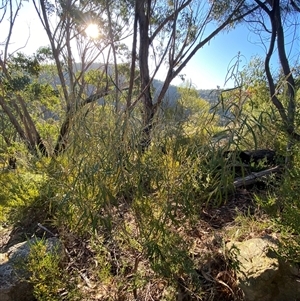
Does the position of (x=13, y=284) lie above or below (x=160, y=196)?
below

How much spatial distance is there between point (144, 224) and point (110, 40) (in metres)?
7.22

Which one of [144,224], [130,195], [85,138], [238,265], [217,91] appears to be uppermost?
[217,91]

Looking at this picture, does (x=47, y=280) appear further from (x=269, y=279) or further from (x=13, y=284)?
(x=269, y=279)

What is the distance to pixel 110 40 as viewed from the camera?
7707 mm

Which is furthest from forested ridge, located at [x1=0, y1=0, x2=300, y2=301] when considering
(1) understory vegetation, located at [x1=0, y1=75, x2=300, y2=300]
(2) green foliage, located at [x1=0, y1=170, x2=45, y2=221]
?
(2) green foliage, located at [x1=0, y1=170, x2=45, y2=221]

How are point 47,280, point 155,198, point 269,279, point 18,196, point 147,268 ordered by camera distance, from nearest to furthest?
1. point 269,279
2. point 155,198
3. point 47,280
4. point 147,268
5. point 18,196

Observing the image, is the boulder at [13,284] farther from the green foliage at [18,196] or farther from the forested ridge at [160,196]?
the green foliage at [18,196]

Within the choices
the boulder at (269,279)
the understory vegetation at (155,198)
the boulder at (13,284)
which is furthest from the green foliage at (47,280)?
the boulder at (269,279)

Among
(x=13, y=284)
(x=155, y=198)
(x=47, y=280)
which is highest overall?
(x=155, y=198)

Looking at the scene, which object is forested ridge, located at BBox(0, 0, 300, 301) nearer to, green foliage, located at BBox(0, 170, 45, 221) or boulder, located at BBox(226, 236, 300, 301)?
boulder, located at BBox(226, 236, 300, 301)

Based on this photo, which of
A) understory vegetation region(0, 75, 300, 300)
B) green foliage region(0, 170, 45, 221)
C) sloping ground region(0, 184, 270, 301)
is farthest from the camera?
green foliage region(0, 170, 45, 221)

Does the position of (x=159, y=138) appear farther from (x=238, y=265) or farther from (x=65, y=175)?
(x=238, y=265)

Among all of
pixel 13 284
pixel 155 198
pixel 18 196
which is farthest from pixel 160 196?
pixel 18 196

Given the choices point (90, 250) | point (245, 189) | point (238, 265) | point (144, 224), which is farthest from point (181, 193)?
point (245, 189)
